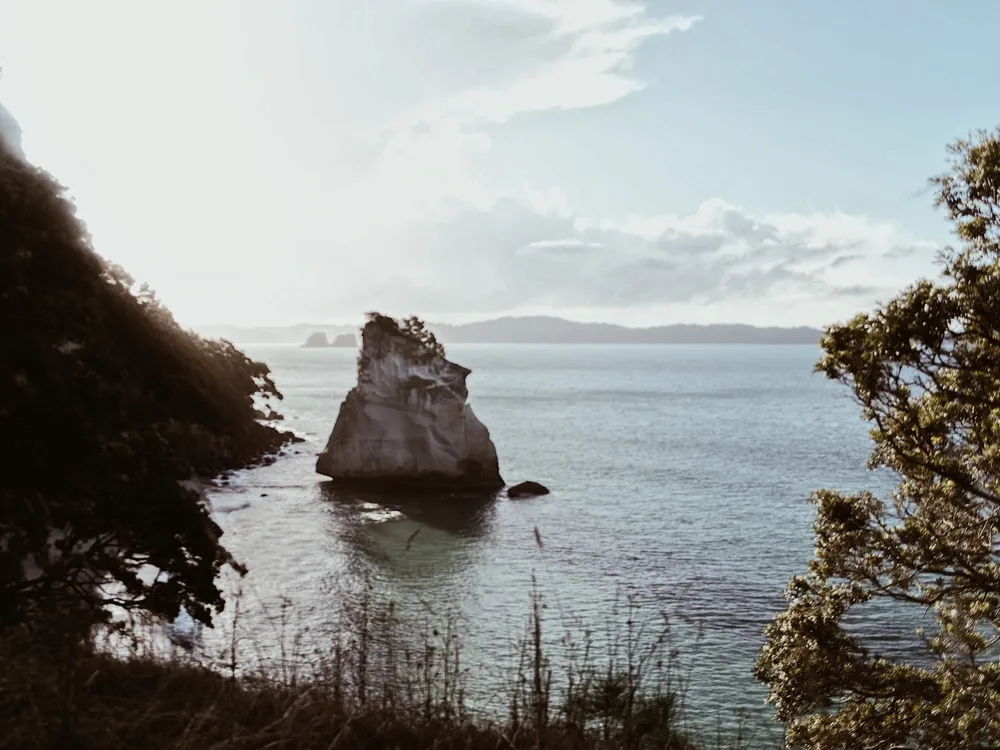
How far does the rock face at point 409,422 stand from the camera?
53.0 meters


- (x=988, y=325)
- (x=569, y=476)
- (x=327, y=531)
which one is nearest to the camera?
(x=988, y=325)

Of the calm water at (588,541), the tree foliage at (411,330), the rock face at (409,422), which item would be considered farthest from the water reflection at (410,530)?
the tree foliage at (411,330)

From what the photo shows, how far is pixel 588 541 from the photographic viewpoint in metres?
38.4

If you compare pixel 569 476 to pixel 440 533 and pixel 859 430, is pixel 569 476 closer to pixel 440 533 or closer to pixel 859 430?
pixel 440 533

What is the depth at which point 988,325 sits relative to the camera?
9.49 m

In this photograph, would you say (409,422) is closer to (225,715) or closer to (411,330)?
(411,330)

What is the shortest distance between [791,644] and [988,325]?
4.91 m

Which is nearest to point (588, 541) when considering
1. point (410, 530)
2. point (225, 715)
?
point (410, 530)

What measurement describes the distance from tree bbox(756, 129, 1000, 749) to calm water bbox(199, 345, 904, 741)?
1028 mm

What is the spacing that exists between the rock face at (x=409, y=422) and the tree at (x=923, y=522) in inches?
1648

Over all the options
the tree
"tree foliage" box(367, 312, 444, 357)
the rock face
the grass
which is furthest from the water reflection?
the grass

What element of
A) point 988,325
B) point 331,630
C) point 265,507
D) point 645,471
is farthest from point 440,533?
point 988,325

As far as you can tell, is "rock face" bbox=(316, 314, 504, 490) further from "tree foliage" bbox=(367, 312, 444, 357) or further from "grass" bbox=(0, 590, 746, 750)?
"grass" bbox=(0, 590, 746, 750)

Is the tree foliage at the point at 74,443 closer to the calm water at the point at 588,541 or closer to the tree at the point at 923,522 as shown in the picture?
the calm water at the point at 588,541
